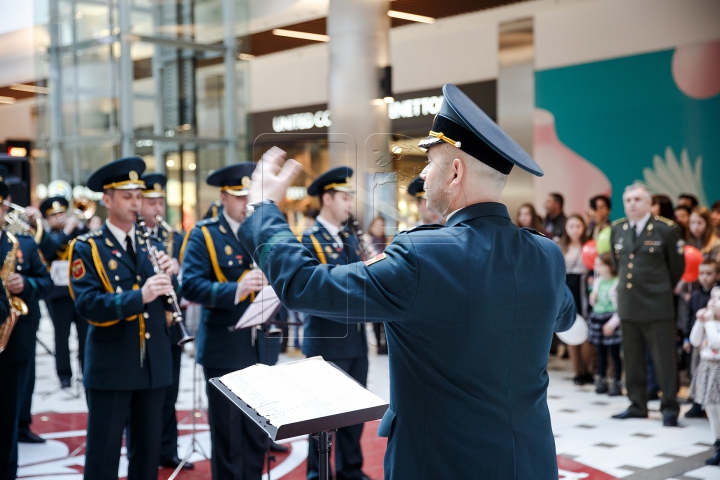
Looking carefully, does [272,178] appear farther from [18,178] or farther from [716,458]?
[18,178]

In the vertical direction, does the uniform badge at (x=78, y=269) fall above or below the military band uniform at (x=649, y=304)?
above

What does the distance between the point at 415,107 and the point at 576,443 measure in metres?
8.70

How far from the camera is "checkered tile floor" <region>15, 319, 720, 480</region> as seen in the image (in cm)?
470

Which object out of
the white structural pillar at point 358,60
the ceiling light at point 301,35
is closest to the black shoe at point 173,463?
the white structural pillar at point 358,60

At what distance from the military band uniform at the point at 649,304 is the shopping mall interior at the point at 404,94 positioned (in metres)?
0.34

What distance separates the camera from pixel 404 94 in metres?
13.4

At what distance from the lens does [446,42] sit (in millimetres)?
12891

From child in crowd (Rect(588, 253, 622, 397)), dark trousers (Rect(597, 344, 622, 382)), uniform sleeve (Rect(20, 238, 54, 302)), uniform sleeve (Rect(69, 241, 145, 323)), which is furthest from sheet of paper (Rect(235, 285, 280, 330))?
dark trousers (Rect(597, 344, 622, 382))

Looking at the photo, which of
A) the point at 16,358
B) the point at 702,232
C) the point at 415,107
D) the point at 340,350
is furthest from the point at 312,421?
the point at 415,107

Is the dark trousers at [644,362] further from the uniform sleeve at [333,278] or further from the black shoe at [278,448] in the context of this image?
the uniform sleeve at [333,278]

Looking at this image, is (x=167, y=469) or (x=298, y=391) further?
(x=167, y=469)

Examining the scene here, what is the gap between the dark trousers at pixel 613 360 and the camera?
23.4 feet

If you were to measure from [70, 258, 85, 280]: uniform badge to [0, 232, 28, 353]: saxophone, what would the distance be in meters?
0.64

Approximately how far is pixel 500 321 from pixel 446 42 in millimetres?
11878
